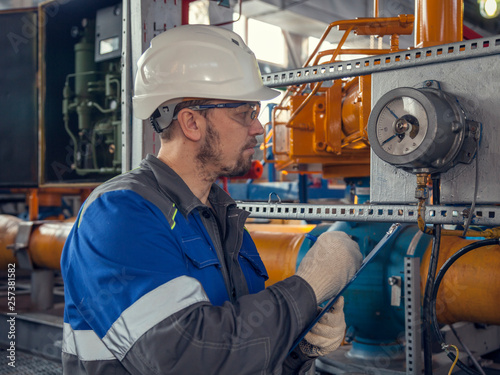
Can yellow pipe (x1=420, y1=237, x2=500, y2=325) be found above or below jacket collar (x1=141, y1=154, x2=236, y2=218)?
below

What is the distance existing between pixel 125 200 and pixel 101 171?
2.55 metres

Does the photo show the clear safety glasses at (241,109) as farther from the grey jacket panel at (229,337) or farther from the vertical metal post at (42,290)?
the vertical metal post at (42,290)

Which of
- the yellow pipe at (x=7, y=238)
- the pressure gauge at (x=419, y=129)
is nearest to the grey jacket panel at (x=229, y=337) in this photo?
the pressure gauge at (x=419, y=129)

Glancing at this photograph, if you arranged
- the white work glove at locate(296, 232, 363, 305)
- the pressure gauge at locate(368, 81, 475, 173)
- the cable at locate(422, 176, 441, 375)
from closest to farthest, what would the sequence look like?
the white work glove at locate(296, 232, 363, 305) → the pressure gauge at locate(368, 81, 475, 173) → the cable at locate(422, 176, 441, 375)

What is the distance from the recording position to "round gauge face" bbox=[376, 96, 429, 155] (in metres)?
1.40

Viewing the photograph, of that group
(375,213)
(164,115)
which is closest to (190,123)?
(164,115)

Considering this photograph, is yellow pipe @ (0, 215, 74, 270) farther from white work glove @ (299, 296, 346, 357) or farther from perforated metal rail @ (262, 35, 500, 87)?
white work glove @ (299, 296, 346, 357)

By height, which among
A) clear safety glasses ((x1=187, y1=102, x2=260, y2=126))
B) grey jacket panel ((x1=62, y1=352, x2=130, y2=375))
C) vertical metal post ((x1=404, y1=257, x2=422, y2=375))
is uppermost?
clear safety glasses ((x1=187, y1=102, x2=260, y2=126))

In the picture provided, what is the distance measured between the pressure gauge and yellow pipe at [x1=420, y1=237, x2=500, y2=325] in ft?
2.33

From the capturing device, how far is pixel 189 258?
1.23 meters

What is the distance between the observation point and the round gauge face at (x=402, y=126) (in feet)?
4.58

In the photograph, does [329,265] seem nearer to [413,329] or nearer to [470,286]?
[413,329]

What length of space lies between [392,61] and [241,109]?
0.50 metres

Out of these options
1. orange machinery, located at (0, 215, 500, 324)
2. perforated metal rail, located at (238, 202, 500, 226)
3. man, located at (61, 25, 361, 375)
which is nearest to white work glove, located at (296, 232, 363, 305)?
man, located at (61, 25, 361, 375)
